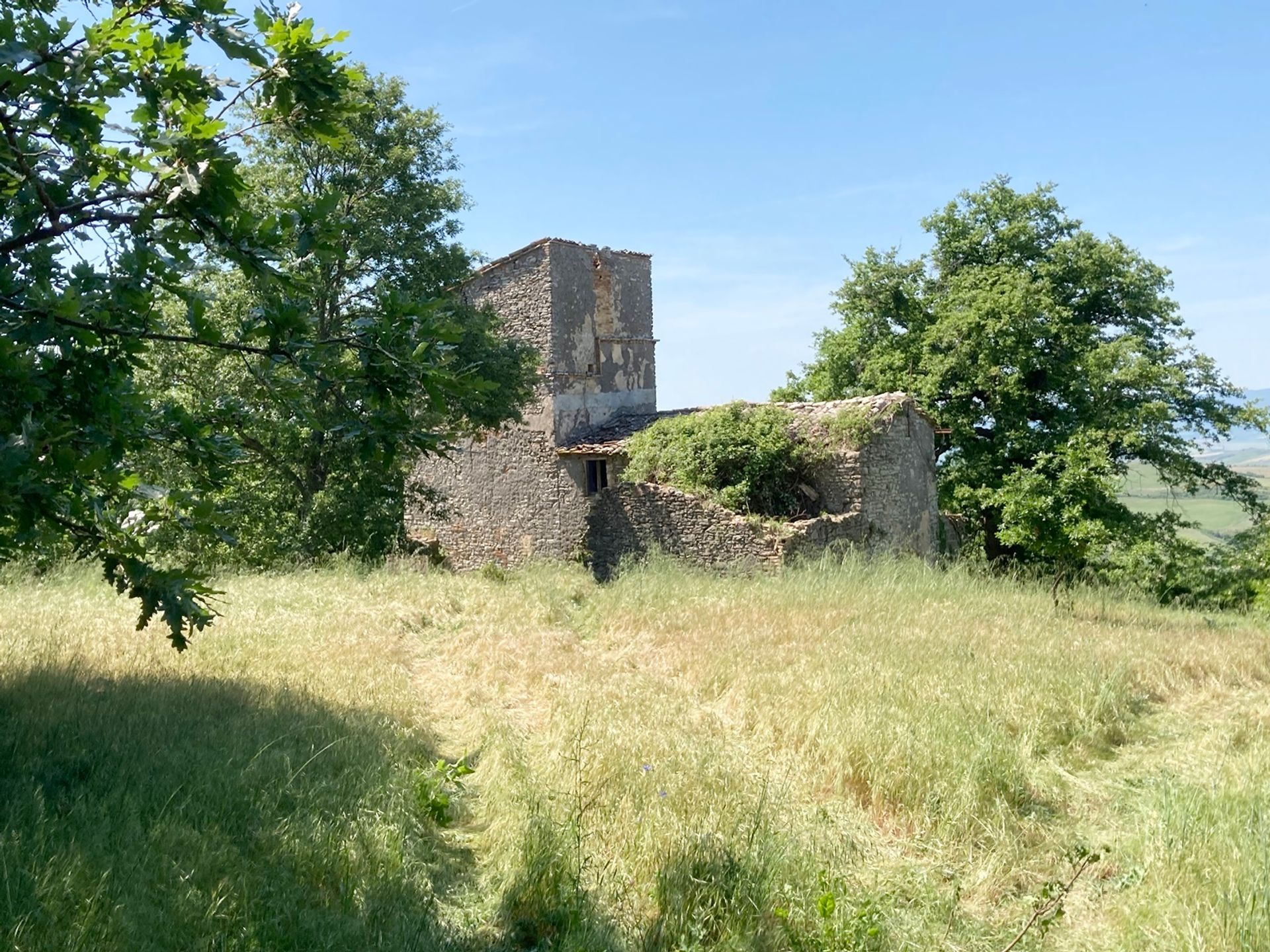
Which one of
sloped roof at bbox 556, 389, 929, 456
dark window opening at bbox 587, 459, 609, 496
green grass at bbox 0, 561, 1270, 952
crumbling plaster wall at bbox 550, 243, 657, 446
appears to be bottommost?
green grass at bbox 0, 561, 1270, 952

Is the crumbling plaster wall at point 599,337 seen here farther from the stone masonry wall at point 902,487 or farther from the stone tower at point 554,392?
the stone masonry wall at point 902,487

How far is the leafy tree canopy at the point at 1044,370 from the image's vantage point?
21.6 metres

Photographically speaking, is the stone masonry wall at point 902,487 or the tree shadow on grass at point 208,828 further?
the stone masonry wall at point 902,487

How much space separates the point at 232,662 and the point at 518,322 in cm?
1426

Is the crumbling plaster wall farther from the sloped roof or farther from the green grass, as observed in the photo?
the green grass

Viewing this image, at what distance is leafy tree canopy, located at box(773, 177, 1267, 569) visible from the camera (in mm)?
21562

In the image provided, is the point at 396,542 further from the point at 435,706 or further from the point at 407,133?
the point at 435,706

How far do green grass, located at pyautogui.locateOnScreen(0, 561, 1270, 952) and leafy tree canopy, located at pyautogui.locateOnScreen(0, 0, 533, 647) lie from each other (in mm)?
1303

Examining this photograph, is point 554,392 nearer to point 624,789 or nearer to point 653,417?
point 653,417

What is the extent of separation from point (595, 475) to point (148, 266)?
53.9 ft

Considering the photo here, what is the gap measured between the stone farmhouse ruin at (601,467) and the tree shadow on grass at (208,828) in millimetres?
11248

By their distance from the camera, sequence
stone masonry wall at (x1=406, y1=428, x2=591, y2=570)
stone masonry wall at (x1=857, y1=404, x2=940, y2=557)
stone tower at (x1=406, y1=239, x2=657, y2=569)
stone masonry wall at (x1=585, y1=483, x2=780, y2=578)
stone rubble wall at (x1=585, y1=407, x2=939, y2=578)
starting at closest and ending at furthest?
1. stone rubble wall at (x1=585, y1=407, x2=939, y2=578)
2. stone masonry wall at (x1=585, y1=483, x2=780, y2=578)
3. stone masonry wall at (x1=857, y1=404, x2=940, y2=557)
4. stone masonry wall at (x1=406, y1=428, x2=591, y2=570)
5. stone tower at (x1=406, y1=239, x2=657, y2=569)

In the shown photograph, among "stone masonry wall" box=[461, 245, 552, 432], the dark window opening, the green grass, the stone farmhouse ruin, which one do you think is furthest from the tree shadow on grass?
"stone masonry wall" box=[461, 245, 552, 432]

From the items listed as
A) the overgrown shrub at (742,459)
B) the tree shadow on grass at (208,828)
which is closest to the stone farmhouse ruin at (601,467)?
the overgrown shrub at (742,459)
